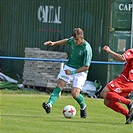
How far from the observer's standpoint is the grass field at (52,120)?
13.0m

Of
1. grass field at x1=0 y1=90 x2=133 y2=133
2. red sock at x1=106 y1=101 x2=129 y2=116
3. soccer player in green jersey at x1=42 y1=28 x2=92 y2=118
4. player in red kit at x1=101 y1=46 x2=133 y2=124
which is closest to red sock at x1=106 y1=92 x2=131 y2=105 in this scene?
player in red kit at x1=101 y1=46 x2=133 y2=124

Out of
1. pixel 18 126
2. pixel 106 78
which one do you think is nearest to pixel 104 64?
pixel 106 78

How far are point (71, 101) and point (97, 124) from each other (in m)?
6.77

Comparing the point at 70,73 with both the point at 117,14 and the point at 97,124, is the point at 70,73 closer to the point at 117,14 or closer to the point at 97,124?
the point at 97,124

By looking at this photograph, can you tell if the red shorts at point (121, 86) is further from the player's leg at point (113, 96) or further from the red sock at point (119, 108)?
the red sock at point (119, 108)

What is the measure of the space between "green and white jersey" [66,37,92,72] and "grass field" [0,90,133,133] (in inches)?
47.4

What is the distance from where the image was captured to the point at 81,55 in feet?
51.2

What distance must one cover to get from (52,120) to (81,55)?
1828mm

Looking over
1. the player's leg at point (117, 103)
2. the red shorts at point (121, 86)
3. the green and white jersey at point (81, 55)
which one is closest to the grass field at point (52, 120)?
the player's leg at point (117, 103)

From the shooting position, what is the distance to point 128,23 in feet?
80.6

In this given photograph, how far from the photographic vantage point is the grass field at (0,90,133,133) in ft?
42.5

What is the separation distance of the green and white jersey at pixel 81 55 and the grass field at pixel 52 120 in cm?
120

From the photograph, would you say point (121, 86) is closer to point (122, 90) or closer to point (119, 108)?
point (122, 90)

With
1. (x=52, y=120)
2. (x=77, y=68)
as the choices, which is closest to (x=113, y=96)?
(x=52, y=120)
